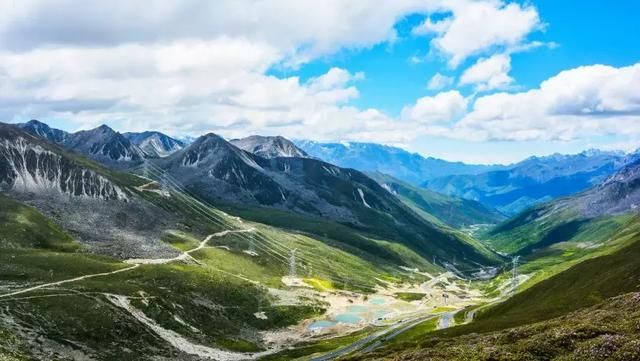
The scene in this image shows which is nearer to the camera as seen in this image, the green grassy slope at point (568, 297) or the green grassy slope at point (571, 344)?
the green grassy slope at point (571, 344)

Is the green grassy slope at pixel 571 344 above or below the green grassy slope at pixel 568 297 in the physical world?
above

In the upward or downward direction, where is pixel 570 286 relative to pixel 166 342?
upward

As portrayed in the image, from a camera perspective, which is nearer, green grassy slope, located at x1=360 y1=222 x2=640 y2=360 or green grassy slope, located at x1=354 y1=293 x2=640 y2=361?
green grassy slope, located at x1=354 y1=293 x2=640 y2=361

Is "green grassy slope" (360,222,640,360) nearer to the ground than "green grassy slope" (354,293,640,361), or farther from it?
nearer to the ground

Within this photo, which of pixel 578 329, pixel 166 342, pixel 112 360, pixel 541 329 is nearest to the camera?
pixel 578 329

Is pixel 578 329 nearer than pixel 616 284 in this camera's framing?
Yes

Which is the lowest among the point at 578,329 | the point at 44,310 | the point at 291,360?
the point at 291,360

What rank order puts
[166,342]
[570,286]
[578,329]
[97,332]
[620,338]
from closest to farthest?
[620,338], [578,329], [97,332], [166,342], [570,286]

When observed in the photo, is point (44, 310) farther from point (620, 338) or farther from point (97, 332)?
point (620, 338)

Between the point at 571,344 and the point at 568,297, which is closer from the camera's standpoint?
the point at 571,344

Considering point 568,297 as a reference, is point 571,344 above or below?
above

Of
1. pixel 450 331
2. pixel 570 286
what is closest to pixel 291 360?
pixel 450 331
